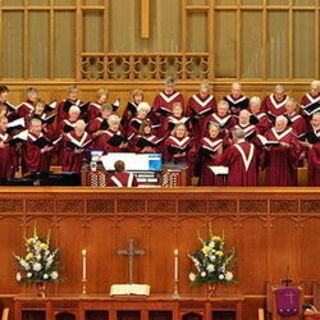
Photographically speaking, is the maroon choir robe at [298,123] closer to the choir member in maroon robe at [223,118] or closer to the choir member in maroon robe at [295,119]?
the choir member in maroon robe at [295,119]

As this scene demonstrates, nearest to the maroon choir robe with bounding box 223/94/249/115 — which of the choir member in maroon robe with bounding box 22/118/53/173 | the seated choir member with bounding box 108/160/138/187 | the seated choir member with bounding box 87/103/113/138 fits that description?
the seated choir member with bounding box 87/103/113/138

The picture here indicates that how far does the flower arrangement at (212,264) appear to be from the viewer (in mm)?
11891

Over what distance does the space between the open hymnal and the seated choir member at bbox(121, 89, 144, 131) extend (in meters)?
3.95

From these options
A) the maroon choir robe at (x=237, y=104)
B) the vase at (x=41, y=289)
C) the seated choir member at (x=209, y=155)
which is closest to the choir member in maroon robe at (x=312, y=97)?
the maroon choir robe at (x=237, y=104)

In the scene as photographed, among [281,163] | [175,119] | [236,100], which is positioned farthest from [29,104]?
[281,163]

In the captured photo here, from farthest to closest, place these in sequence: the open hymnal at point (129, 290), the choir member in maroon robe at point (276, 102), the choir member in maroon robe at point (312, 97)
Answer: the choir member in maroon robe at point (276, 102) → the choir member in maroon robe at point (312, 97) → the open hymnal at point (129, 290)

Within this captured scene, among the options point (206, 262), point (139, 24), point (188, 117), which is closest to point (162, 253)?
point (206, 262)

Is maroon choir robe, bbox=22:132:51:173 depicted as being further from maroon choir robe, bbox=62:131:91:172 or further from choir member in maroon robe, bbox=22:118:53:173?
maroon choir robe, bbox=62:131:91:172

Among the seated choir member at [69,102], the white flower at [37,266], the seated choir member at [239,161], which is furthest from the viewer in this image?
the seated choir member at [69,102]

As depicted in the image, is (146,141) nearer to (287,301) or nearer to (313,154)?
(313,154)

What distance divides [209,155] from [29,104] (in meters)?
3.23

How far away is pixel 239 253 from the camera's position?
478 inches

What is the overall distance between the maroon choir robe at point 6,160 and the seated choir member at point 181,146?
74.5 inches

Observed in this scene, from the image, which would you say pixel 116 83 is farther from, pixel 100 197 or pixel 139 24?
pixel 100 197
